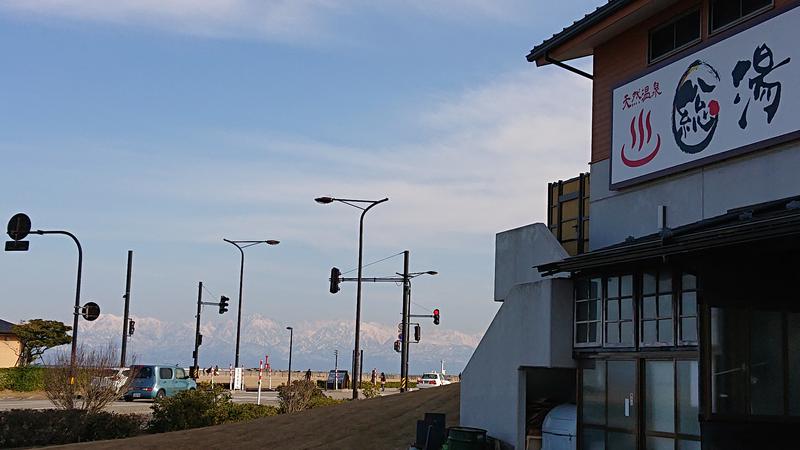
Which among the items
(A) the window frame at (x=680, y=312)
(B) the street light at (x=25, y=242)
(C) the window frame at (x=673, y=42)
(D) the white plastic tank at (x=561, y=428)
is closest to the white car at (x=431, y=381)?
(B) the street light at (x=25, y=242)

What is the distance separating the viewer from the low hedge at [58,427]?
1000 inches

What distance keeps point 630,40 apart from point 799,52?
15.1 feet

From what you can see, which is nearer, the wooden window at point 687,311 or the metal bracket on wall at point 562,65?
the wooden window at point 687,311

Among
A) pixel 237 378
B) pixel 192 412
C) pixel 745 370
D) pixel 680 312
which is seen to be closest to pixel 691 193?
pixel 680 312

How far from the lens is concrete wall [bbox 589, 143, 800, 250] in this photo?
45.0ft

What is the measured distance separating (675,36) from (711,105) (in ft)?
6.73

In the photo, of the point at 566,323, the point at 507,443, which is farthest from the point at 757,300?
the point at 507,443

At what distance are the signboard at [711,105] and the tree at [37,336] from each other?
57832mm

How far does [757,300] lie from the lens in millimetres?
12391

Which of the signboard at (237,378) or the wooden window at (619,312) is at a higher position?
the wooden window at (619,312)

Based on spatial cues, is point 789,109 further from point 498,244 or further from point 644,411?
point 498,244

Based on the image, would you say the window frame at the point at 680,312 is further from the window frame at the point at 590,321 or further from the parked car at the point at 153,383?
the parked car at the point at 153,383

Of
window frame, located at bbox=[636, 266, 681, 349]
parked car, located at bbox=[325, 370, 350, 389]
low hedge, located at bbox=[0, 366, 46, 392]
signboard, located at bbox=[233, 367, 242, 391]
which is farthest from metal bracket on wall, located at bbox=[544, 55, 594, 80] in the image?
parked car, located at bbox=[325, 370, 350, 389]

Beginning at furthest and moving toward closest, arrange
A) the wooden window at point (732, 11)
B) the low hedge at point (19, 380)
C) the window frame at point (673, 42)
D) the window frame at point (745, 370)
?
the low hedge at point (19, 380) < the window frame at point (673, 42) < the wooden window at point (732, 11) < the window frame at point (745, 370)
